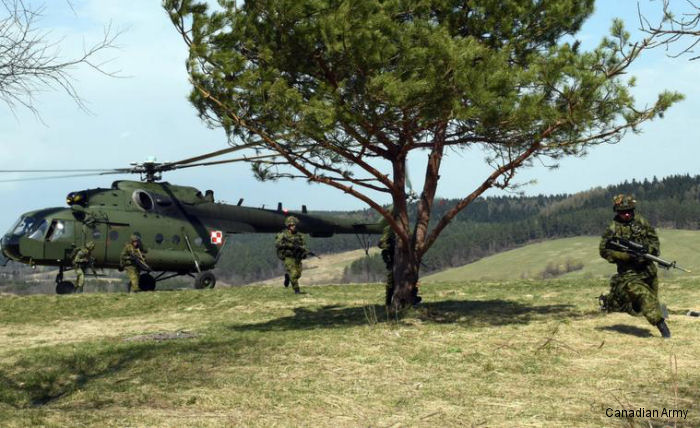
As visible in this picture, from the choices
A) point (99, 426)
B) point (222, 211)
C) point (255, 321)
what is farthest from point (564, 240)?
point (99, 426)

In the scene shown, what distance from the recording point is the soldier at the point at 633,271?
9.15 metres

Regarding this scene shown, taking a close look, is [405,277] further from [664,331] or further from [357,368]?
[664,331]

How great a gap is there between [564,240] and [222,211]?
96001mm

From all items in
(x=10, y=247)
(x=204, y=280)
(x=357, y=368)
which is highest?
(x=10, y=247)

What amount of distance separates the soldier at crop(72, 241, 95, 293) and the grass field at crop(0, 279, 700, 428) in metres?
4.57

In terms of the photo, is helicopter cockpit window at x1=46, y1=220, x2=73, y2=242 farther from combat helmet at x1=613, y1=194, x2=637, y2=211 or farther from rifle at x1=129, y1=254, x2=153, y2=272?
combat helmet at x1=613, y1=194, x2=637, y2=211

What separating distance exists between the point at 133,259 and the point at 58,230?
6.90 feet

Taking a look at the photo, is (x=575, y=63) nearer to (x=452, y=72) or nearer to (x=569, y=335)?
(x=452, y=72)

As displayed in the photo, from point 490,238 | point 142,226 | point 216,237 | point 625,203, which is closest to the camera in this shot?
point 625,203

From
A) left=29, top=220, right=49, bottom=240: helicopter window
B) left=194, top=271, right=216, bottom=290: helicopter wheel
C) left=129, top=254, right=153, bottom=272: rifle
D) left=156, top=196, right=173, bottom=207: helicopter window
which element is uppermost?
left=156, top=196, right=173, bottom=207: helicopter window

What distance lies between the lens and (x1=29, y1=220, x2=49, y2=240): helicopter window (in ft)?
59.8

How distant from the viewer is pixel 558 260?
9138 centimetres

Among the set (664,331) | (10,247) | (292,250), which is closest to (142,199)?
(10,247)

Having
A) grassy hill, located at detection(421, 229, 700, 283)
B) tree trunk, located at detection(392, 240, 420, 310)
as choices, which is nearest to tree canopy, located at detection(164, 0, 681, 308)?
tree trunk, located at detection(392, 240, 420, 310)
